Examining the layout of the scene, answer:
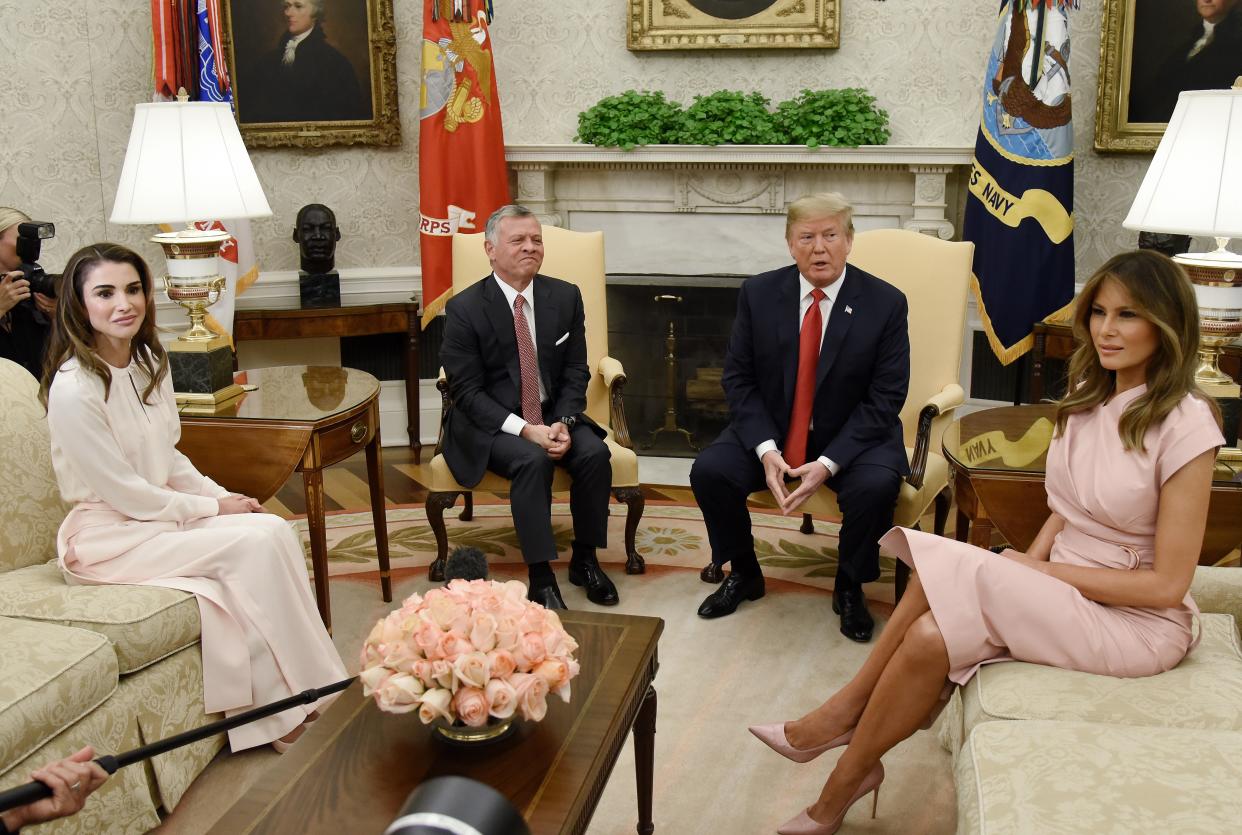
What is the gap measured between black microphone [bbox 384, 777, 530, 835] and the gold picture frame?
17.5ft

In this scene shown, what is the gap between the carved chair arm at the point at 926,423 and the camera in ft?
12.3

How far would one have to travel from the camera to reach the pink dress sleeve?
2.28m

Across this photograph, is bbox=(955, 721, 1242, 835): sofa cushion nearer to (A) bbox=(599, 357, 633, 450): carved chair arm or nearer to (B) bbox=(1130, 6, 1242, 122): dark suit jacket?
(A) bbox=(599, 357, 633, 450): carved chair arm

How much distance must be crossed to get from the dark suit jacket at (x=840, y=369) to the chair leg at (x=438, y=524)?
1.09 meters

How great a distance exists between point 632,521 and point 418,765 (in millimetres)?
2314

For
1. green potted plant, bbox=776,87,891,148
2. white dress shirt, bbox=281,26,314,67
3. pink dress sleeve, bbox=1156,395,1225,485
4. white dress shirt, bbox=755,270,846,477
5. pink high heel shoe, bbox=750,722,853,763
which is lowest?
pink high heel shoe, bbox=750,722,853,763

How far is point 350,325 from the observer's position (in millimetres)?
5535

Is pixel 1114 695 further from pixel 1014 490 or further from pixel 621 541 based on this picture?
pixel 621 541

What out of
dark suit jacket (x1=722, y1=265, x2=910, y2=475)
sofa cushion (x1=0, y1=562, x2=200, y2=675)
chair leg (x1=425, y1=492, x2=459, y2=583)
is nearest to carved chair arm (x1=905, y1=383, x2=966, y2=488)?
dark suit jacket (x1=722, y1=265, x2=910, y2=475)

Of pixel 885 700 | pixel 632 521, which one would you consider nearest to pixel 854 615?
pixel 632 521

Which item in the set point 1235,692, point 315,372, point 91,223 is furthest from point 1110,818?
point 91,223

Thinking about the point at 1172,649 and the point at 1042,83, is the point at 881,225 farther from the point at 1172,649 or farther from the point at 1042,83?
the point at 1172,649

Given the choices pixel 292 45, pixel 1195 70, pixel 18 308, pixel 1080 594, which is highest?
pixel 292 45

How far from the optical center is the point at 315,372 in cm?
406
